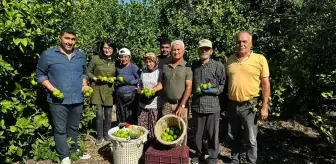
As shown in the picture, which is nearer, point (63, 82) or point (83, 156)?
point (63, 82)

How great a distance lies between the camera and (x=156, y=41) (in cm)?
792

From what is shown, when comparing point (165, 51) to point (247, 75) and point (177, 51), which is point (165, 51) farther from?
point (247, 75)

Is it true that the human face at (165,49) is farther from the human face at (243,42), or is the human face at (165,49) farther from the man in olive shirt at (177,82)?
the human face at (243,42)

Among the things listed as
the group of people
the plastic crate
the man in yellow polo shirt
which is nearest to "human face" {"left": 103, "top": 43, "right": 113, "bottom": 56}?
the group of people

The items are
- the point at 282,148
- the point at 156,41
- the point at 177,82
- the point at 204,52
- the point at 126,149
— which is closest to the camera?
the point at 204,52

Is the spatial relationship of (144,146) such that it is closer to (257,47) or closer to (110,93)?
(110,93)

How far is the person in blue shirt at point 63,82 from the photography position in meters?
4.27

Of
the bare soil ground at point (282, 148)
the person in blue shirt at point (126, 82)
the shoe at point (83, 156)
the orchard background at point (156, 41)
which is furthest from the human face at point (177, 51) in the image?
the shoe at point (83, 156)

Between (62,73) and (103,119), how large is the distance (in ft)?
5.98

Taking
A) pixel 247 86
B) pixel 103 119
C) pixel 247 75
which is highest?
pixel 247 75

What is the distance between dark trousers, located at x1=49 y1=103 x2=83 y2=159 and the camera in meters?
4.44

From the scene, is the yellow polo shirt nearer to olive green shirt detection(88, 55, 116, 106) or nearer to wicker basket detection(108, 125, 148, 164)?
wicker basket detection(108, 125, 148, 164)

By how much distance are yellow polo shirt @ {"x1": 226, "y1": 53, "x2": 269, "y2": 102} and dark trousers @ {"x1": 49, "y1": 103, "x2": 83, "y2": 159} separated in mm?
2317

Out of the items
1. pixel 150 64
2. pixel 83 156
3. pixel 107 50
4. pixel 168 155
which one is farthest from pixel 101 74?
pixel 168 155
